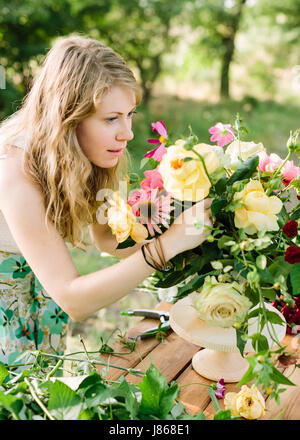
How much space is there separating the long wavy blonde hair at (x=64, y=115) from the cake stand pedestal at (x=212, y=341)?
1.28 feet

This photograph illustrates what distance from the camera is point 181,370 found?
115cm

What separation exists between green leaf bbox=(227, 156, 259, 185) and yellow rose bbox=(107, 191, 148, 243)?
0.67 feet

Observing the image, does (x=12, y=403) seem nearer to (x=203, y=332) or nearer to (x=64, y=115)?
(x=203, y=332)

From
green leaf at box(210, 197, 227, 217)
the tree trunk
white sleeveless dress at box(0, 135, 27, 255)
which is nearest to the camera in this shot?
green leaf at box(210, 197, 227, 217)

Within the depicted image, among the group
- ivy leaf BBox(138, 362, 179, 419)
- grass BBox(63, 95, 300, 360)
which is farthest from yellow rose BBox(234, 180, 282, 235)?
grass BBox(63, 95, 300, 360)

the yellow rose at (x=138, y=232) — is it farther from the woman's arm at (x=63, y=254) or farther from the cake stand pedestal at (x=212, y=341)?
the cake stand pedestal at (x=212, y=341)

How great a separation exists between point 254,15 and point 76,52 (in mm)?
9667

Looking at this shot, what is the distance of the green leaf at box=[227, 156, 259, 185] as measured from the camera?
A: 0.90 m

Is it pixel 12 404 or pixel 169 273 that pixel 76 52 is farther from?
pixel 12 404

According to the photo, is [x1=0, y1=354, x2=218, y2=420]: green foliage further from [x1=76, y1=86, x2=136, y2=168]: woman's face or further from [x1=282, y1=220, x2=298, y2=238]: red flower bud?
[x1=76, y1=86, x2=136, y2=168]: woman's face

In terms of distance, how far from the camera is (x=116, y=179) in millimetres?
1466

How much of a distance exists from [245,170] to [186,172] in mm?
143
